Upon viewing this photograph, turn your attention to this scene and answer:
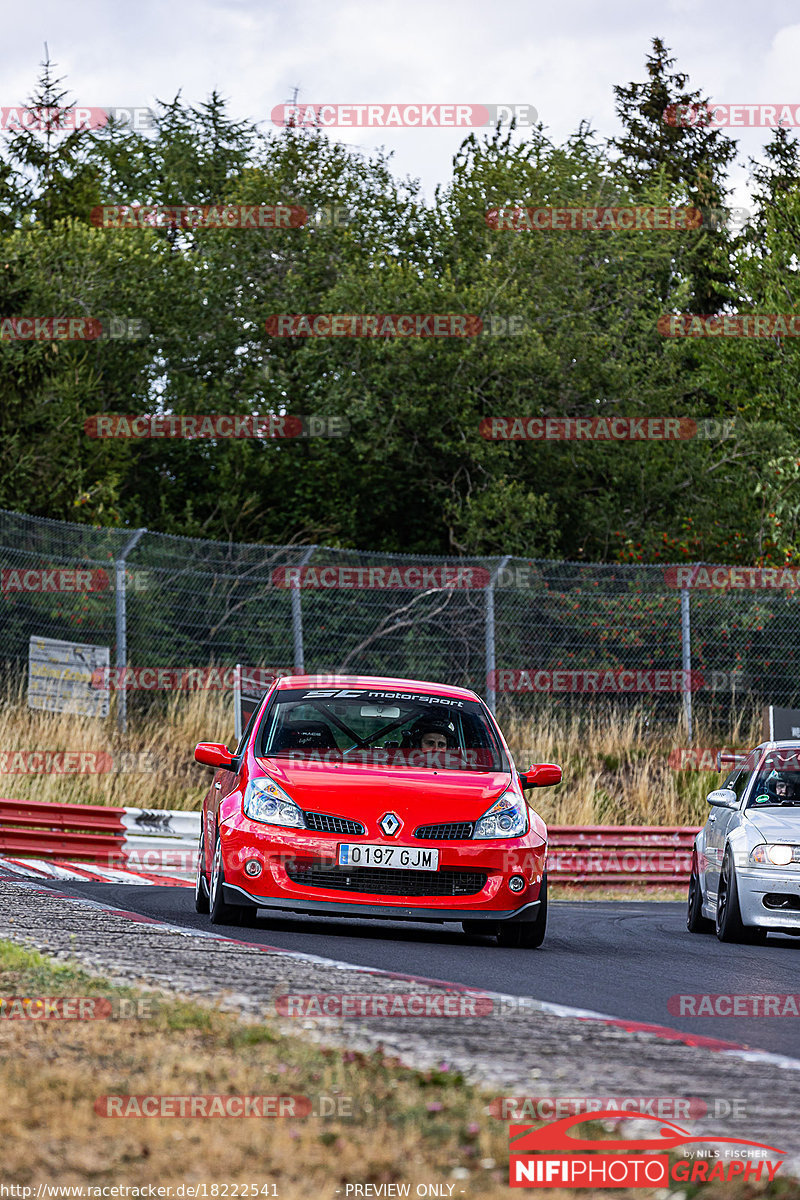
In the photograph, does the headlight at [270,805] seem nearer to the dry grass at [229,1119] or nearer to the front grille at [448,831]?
the front grille at [448,831]

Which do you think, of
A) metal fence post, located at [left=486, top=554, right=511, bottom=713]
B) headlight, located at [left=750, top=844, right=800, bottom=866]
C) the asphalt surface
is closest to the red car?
the asphalt surface

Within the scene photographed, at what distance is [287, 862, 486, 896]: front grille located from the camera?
9.79 m

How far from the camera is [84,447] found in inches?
1155

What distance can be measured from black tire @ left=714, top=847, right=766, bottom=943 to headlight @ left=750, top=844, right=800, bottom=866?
0.26m

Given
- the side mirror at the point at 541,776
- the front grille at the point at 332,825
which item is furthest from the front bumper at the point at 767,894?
the front grille at the point at 332,825

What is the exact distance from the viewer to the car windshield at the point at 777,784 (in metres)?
12.2

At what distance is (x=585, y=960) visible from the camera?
9.60 metres

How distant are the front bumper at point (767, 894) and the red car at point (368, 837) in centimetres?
167

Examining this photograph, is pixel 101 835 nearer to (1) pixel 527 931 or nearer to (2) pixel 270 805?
(2) pixel 270 805

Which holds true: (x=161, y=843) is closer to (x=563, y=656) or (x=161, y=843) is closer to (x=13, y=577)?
(x=13, y=577)

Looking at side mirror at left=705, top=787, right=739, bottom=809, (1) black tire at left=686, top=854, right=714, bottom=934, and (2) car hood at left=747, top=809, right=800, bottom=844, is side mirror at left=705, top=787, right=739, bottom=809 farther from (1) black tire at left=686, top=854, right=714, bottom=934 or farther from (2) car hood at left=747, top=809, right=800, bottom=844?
(1) black tire at left=686, top=854, right=714, bottom=934

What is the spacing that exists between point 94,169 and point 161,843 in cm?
3055

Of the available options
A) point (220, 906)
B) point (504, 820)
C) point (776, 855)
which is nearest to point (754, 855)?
point (776, 855)

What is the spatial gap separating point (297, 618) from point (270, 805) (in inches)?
464
